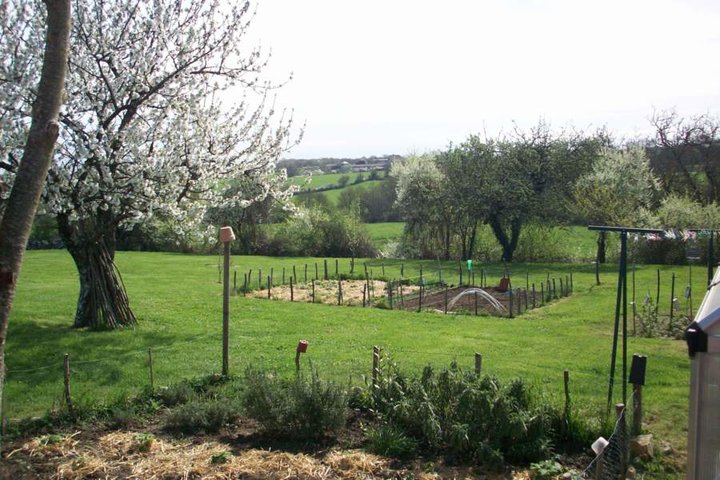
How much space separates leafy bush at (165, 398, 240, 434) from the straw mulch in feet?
1.36

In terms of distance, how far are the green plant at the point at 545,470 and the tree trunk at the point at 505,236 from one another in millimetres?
26760

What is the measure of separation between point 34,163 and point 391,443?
3948 mm

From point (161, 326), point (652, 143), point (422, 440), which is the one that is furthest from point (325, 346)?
point (652, 143)

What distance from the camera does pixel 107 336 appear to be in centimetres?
1163

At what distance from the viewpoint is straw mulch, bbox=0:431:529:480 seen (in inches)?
208

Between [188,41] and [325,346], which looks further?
[188,41]

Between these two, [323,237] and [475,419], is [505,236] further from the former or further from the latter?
[475,419]

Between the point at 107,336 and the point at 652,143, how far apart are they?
33.2 metres

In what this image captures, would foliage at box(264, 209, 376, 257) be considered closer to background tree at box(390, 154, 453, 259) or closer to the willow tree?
background tree at box(390, 154, 453, 259)

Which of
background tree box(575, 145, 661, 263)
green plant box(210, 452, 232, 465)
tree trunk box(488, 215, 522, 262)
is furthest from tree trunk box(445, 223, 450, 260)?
green plant box(210, 452, 232, 465)

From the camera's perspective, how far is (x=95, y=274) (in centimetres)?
1211

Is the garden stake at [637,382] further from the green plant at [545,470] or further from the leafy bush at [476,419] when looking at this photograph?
the green plant at [545,470]

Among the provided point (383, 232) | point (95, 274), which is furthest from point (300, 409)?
point (383, 232)

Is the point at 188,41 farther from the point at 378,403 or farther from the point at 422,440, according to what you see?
the point at 422,440
